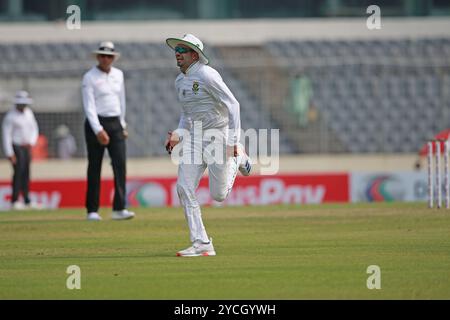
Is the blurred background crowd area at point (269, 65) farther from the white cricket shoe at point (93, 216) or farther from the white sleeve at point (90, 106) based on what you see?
the white sleeve at point (90, 106)

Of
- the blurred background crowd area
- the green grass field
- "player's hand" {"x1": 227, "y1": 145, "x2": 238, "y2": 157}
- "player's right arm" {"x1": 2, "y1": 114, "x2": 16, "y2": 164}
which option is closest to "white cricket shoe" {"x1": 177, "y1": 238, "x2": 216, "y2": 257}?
the green grass field

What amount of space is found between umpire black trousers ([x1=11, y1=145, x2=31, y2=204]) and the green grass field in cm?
306

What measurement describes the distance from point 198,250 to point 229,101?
1434 millimetres

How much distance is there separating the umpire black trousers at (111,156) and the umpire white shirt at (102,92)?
0.12 metres

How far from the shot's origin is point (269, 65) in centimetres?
2636

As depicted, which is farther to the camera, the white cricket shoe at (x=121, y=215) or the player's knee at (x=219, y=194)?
the white cricket shoe at (x=121, y=215)

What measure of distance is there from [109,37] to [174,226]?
14029 mm

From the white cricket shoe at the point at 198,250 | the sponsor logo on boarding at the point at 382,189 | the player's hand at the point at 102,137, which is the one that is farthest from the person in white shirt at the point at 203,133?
the sponsor logo on boarding at the point at 382,189

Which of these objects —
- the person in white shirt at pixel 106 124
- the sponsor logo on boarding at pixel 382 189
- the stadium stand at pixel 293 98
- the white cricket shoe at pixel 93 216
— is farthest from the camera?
the stadium stand at pixel 293 98

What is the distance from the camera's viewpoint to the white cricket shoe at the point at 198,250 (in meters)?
11.5

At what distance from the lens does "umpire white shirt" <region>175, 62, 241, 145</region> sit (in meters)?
11.4

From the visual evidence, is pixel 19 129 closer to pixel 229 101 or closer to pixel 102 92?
pixel 102 92

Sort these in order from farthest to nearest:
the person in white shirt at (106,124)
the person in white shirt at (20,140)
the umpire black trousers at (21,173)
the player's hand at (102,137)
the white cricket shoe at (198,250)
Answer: the person in white shirt at (20,140) → the umpire black trousers at (21,173) → the person in white shirt at (106,124) → the player's hand at (102,137) → the white cricket shoe at (198,250)
